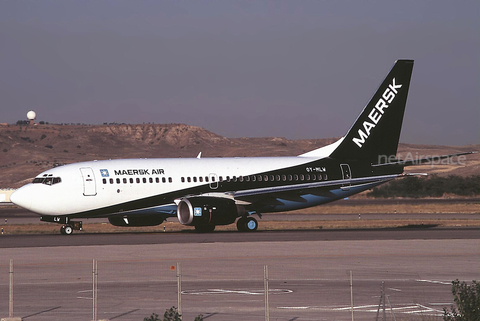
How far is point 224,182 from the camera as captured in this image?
46406 mm

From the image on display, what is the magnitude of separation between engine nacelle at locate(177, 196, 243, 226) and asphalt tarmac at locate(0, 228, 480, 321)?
241 centimetres

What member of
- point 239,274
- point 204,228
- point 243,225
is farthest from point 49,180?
point 239,274

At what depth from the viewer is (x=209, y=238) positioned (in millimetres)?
40438

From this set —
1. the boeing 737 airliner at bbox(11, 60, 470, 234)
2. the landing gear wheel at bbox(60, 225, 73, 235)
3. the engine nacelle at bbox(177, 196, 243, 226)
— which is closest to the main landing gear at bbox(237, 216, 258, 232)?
the boeing 737 airliner at bbox(11, 60, 470, 234)

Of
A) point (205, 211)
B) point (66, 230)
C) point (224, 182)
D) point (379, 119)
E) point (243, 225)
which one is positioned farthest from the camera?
A: point (379, 119)

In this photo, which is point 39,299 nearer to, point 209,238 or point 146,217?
point 209,238

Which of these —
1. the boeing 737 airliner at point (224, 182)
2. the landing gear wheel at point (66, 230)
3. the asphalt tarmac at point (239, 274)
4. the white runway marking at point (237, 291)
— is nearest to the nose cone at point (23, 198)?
the boeing 737 airliner at point (224, 182)

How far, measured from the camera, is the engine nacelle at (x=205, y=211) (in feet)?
142

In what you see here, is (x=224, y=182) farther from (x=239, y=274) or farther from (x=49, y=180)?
(x=239, y=274)

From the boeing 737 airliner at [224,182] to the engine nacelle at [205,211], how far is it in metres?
0.06

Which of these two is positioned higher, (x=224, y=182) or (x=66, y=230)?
(x=224, y=182)

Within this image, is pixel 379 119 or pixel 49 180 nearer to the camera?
pixel 49 180

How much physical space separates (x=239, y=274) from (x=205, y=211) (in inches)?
734

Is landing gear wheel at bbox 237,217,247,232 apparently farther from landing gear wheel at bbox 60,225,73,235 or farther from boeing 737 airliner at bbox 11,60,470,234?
landing gear wheel at bbox 60,225,73,235
